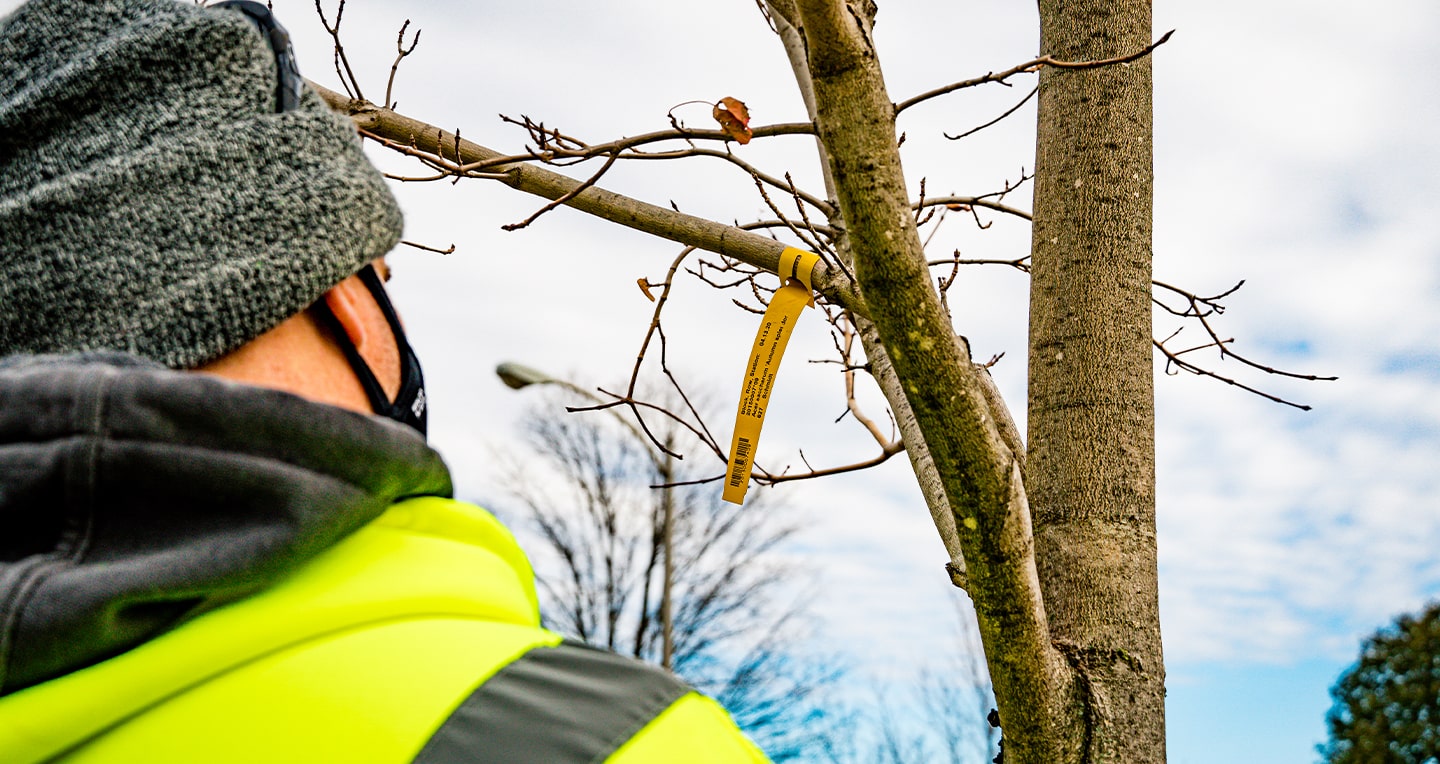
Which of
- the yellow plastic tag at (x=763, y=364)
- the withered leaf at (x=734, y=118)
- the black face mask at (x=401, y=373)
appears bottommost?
the black face mask at (x=401, y=373)

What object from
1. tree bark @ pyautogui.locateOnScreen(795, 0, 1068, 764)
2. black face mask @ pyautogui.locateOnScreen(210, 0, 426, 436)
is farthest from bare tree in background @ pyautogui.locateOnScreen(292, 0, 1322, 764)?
black face mask @ pyautogui.locateOnScreen(210, 0, 426, 436)

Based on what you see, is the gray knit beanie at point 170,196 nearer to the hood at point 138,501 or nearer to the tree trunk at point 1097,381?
the hood at point 138,501

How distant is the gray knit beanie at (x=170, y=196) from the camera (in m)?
0.97

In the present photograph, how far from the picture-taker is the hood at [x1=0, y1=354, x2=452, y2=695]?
74cm

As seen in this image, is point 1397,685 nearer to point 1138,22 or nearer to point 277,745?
point 1138,22

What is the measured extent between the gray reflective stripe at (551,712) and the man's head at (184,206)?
418 mm

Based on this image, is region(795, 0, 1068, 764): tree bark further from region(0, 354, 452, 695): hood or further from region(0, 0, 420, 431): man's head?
region(0, 354, 452, 695): hood

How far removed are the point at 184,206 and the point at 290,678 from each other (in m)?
0.48

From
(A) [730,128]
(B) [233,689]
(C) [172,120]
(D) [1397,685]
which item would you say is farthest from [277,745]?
(D) [1397,685]

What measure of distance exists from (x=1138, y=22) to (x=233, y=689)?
2.89m

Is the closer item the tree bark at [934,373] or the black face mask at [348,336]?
the black face mask at [348,336]

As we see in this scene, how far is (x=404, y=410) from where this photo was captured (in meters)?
1.20

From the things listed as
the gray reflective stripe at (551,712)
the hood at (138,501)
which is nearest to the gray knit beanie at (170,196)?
the hood at (138,501)

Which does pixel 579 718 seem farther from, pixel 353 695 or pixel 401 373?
pixel 401 373
